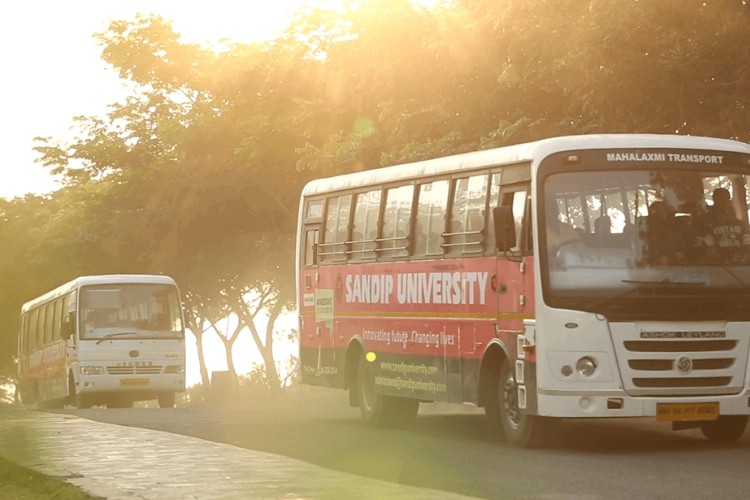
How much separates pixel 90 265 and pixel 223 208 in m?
5.65

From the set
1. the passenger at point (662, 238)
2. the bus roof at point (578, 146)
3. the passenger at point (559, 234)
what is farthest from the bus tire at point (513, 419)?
the bus roof at point (578, 146)

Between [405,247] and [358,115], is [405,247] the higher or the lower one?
the lower one


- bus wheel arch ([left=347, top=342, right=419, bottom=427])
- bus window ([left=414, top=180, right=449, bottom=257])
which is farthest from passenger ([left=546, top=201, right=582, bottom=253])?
bus wheel arch ([left=347, top=342, right=419, bottom=427])

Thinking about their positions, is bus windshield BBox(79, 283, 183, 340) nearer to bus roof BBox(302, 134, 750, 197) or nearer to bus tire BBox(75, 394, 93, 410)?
bus tire BBox(75, 394, 93, 410)

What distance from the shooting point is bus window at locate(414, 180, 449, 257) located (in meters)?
18.5

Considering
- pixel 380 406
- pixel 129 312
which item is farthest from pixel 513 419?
pixel 129 312

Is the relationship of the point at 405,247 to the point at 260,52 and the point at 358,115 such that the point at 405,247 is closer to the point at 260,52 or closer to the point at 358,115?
the point at 358,115

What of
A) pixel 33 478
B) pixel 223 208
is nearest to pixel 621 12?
pixel 33 478

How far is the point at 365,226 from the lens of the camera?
20.6m

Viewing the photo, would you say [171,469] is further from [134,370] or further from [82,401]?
[82,401]

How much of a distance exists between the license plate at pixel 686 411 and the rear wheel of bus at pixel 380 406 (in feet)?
16.6

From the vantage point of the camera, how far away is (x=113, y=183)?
43.4 meters

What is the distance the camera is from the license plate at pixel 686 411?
51.8ft

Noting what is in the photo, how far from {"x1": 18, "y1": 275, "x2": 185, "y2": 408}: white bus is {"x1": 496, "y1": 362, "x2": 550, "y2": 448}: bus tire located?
19085 mm
